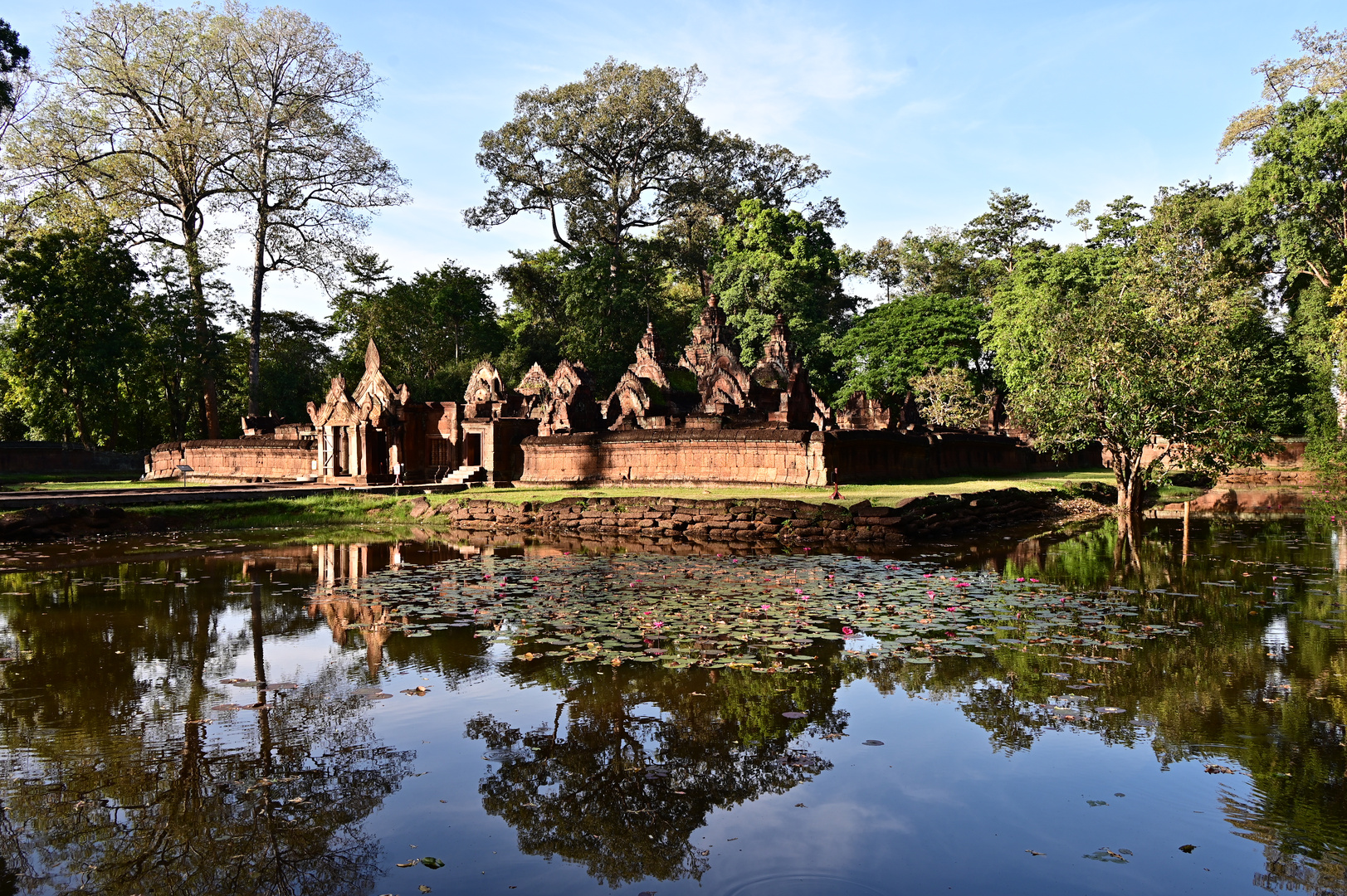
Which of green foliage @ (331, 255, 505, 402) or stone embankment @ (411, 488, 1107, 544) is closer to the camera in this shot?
stone embankment @ (411, 488, 1107, 544)

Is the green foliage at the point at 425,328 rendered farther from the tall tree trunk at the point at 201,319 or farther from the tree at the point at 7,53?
the tree at the point at 7,53

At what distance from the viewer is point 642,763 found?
5125mm

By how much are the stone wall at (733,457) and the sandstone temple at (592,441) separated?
0.04 meters

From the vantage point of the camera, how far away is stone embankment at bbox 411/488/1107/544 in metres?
16.4

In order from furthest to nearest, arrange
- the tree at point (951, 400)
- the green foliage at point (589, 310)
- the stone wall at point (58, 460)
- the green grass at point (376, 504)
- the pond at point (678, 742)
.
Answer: the green foliage at point (589, 310)
the tree at point (951, 400)
the stone wall at point (58, 460)
the green grass at point (376, 504)
the pond at point (678, 742)

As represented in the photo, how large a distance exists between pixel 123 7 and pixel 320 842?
43140 mm

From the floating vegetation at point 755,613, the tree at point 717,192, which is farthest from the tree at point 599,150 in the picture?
the floating vegetation at point 755,613

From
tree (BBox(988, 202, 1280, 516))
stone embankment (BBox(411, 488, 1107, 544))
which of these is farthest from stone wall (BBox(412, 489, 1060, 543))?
tree (BBox(988, 202, 1280, 516))

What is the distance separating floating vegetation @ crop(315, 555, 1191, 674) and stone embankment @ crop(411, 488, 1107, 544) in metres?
3.19

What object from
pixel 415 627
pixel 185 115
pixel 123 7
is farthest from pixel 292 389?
pixel 415 627

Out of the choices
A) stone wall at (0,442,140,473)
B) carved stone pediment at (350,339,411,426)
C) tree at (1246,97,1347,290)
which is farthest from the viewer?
tree at (1246,97,1347,290)

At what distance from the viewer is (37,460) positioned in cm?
3195

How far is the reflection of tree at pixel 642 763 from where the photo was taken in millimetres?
4219

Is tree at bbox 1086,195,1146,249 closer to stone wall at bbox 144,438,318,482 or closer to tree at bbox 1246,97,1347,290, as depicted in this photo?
tree at bbox 1246,97,1347,290
